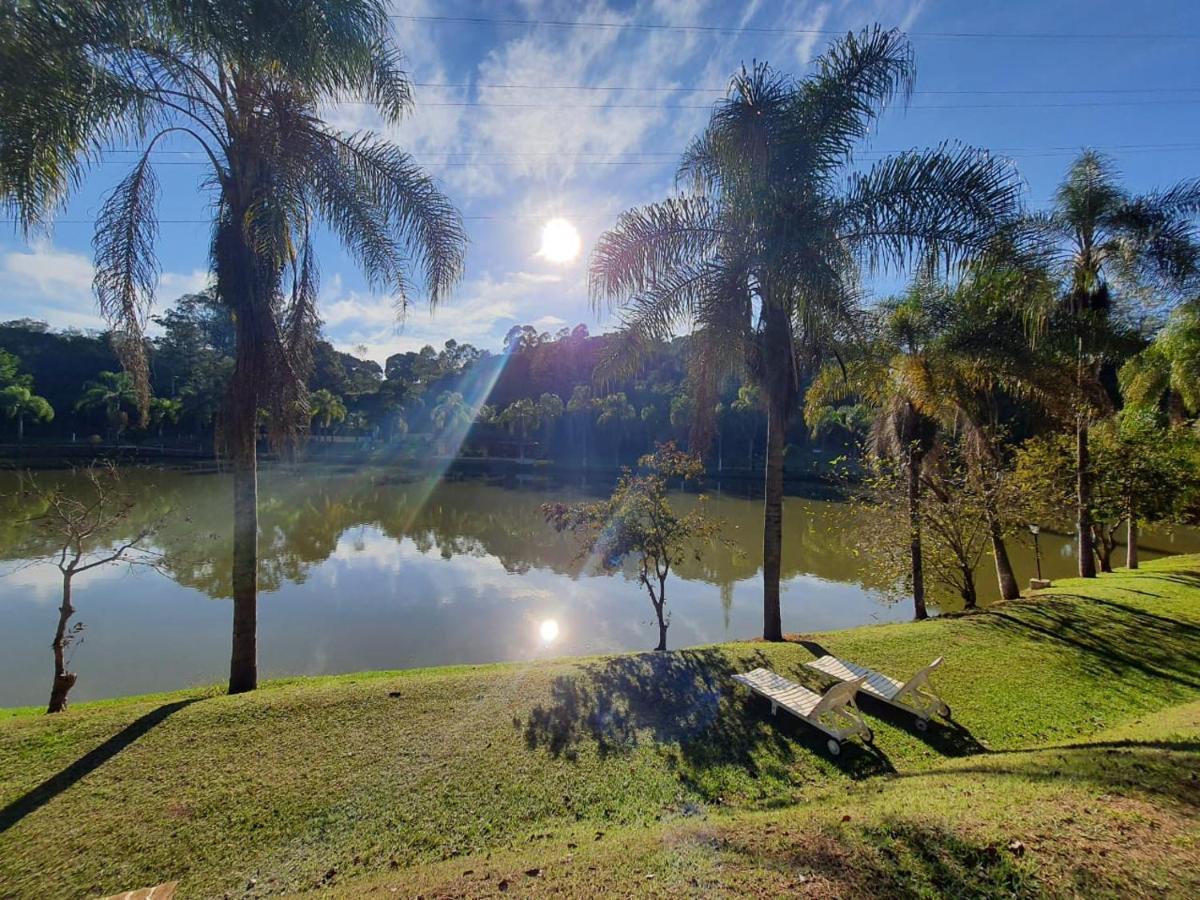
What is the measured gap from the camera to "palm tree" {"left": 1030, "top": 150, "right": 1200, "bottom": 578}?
28.9 ft

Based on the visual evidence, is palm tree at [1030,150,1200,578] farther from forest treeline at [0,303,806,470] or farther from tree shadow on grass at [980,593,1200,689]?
forest treeline at [0,303,806,470]

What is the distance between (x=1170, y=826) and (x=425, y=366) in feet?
243

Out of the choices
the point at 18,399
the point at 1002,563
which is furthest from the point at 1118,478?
the point at 18,399

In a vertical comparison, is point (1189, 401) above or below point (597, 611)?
above

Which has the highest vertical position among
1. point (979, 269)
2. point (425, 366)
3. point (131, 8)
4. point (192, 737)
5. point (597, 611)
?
point (425, 366)

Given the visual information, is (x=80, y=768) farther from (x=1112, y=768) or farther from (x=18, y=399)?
(x=18, y=399)

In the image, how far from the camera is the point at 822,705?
4.29 metres

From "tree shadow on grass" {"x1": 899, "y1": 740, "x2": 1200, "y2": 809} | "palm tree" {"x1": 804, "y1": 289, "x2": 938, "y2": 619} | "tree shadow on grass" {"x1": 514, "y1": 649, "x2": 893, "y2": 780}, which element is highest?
"palm tree" {"x1": 804, "y1": 289, "x2": 938, "y2": 619}

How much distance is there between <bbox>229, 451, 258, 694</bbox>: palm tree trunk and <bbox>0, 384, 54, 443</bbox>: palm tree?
55.7m

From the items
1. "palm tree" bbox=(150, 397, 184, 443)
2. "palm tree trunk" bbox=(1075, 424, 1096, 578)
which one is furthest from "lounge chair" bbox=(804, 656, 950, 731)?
"palm tree" bbox=(150, 397, 184, 443)

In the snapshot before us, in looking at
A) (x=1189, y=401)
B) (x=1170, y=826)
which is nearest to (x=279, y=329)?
(x=1170, y=826)

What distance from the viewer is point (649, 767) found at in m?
4.08

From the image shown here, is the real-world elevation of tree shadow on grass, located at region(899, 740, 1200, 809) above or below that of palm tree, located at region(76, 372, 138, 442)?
below

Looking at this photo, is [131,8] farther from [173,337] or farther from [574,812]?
[173,337]
